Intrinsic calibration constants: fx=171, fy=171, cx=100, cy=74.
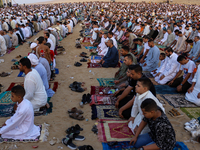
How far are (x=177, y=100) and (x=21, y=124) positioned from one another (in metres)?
3.91

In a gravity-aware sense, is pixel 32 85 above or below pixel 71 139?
above

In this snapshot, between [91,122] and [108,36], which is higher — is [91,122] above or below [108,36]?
below

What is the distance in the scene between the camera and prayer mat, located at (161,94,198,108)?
14.7ft

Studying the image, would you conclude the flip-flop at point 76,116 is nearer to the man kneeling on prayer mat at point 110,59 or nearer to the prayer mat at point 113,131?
the prayer mat at point 113,131

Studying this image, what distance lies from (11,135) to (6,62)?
5380mm

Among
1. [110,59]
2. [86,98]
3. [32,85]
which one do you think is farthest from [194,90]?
[32,85]

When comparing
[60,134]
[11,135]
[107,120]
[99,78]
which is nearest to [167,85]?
[99,78]

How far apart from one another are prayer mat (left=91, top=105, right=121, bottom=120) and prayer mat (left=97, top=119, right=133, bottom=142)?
6.5 inches

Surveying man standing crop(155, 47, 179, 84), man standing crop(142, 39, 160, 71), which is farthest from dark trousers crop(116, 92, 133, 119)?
man standing crop(142, 39, 160, 71)

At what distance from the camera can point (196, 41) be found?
7875 millimetres

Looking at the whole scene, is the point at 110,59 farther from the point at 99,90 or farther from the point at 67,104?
the point at 67,104

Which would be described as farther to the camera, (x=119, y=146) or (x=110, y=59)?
(x=110, y=59)

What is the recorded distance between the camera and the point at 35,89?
3.76 m

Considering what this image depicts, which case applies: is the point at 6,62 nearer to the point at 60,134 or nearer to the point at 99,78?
the point at 99,78
